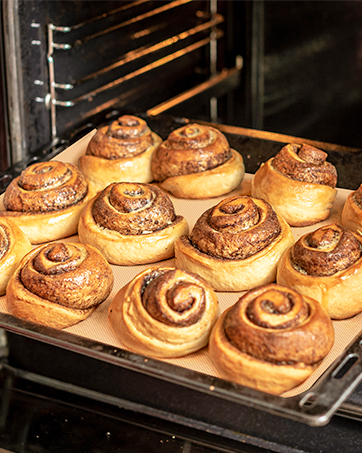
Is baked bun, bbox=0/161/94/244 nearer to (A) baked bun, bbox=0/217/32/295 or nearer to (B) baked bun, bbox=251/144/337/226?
(A) baked bun, bbox=0/217/32/295

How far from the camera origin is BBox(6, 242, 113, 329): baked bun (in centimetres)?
188

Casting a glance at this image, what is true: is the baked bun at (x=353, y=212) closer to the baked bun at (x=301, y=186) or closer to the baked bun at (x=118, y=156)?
the baked bun at (x=301, y=186)

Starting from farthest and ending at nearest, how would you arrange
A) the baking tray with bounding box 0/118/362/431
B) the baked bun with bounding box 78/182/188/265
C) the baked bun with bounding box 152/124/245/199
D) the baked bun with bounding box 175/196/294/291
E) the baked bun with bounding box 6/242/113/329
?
the baked bun with bounding box 152/124/245/199
the baked bun with bounding box 78/182/188/265
the baked bun with bounding box 175/196/294/291
the baked bun with bounding box 6/242/113/329
the baking tray with bounding box 0/118/362/431

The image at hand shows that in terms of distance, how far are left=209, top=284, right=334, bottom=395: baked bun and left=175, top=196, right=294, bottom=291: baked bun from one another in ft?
1.10

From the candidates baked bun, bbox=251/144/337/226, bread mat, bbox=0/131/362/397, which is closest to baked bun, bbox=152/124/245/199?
bread mat, bbox=0/131/362/397

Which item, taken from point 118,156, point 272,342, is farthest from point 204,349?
point 118,156

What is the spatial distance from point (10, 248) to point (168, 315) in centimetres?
68

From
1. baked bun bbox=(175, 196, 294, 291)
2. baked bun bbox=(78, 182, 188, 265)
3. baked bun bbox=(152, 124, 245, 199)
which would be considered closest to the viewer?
baked bun bbox=(175, 196, 294, 291)

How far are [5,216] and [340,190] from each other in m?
1.34

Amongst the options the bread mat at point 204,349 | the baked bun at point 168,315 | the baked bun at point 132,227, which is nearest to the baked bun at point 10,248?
the bread mat at point 204,349

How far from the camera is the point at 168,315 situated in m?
1.72

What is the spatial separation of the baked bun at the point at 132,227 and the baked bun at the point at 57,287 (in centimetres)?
24

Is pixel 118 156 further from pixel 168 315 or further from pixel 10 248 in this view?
pixel 168 315

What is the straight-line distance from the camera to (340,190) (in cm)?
257
